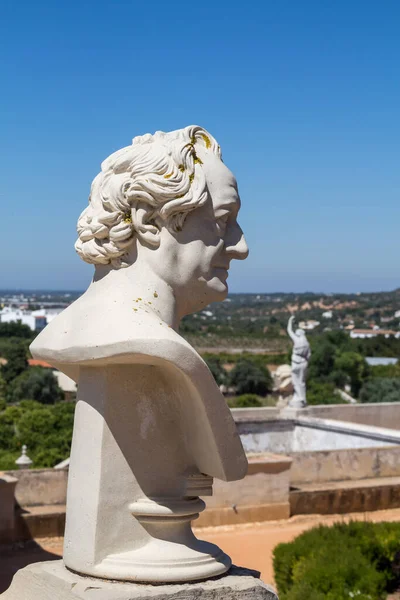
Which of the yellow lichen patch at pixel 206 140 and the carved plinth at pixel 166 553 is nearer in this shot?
the carved plinth at pixel 166 553

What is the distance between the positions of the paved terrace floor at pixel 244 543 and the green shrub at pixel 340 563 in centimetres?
54

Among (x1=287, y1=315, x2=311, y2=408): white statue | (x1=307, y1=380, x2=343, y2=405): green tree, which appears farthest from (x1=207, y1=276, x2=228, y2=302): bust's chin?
(x1=307, y1=380, x2=343, y2=405): green tree

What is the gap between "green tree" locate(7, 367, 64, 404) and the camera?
148 feet

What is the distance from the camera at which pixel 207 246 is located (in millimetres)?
3389

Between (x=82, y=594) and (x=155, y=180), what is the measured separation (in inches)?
59.9

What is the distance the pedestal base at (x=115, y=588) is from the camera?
3072mm

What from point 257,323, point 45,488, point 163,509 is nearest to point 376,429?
point 45,488

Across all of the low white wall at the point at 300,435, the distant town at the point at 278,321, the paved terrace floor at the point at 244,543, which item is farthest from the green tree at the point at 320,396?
the distant town at the point at 278,321

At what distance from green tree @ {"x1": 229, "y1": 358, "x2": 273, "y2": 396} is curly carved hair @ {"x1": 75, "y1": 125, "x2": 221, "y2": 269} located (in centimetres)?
4447

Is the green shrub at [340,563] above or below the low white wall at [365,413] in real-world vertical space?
below

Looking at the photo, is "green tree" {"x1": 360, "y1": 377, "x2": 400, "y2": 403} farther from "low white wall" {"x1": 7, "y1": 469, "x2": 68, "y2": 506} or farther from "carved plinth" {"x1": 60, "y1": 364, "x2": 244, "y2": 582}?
"carved plinth" {"x1": 60, "y1": 364, "x2": 244, "y2": 582}

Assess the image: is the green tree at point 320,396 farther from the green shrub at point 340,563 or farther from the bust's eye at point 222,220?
the bust's eye at point 222,220

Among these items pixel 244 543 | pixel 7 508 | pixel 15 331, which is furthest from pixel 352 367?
pixel 15 331

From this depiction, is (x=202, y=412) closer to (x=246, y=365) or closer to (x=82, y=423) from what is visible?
(x=82, y=423)
